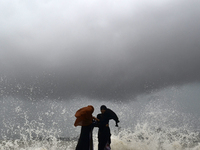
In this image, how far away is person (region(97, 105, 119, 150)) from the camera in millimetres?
7441

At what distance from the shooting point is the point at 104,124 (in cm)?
741

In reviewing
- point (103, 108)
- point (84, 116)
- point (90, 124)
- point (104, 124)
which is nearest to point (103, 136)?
point (104, 124)

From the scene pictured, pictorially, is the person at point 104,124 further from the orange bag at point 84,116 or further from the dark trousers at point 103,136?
the orange bag at point 84,116

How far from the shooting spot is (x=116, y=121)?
761cm

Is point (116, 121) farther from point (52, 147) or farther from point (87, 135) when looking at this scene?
point (52, 147)

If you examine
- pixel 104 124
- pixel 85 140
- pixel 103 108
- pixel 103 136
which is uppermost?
pixel 103 108

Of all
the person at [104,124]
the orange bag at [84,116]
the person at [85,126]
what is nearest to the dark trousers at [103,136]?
the person at [104,124]

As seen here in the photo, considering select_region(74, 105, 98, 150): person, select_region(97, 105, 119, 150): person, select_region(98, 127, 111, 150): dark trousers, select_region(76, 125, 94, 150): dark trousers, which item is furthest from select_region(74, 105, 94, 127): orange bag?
select_region(98, 127, 111, 150): dark trousers

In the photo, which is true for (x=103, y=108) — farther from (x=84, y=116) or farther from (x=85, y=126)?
(x=84, y=116)

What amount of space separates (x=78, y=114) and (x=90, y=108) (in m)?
0.47

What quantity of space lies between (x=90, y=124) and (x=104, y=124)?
1049mm

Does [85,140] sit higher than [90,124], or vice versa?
[90,124]

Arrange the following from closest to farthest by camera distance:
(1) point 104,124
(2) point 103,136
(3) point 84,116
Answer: (3) point 84,116
(1) point 104,124
(2) point 103,136

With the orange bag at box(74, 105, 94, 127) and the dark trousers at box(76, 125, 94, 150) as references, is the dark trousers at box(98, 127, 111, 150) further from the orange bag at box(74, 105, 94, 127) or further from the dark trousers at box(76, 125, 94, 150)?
the orange bag at box(74, 105, 94, 127)
